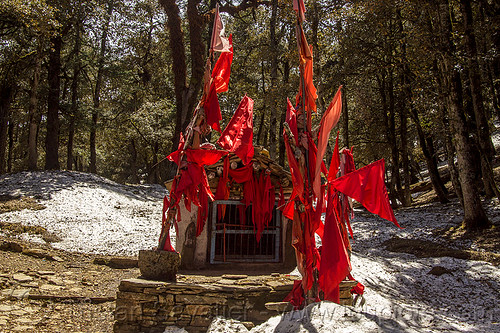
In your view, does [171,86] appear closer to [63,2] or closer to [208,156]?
[63,2]

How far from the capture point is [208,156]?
23.4 ft

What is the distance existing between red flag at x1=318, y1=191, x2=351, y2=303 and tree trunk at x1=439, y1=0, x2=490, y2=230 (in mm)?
8157

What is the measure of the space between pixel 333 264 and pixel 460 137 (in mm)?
8670

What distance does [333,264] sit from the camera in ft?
18.4

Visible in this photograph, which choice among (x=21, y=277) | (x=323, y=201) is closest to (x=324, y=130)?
(x=323, y=201)

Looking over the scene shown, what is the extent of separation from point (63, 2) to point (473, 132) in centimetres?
1854

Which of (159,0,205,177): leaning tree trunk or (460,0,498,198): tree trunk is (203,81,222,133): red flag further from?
(159,0,205,177): leaning tree trunk

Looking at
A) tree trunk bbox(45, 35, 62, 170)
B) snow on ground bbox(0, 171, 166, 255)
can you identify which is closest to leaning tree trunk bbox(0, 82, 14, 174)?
tree trunk bbox(45, 35, 62, 170)

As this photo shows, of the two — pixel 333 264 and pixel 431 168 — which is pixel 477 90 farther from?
pixel 333 264

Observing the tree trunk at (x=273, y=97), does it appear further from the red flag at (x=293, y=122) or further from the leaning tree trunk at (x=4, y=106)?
the leaning tree trunk at (x=4, y=106)

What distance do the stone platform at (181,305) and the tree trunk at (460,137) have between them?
8.37 metres

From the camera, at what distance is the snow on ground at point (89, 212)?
12312mm

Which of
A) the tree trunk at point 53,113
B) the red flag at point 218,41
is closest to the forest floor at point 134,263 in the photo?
the tree trunk at point 53,113

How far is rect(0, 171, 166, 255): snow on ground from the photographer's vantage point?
40.4ft
